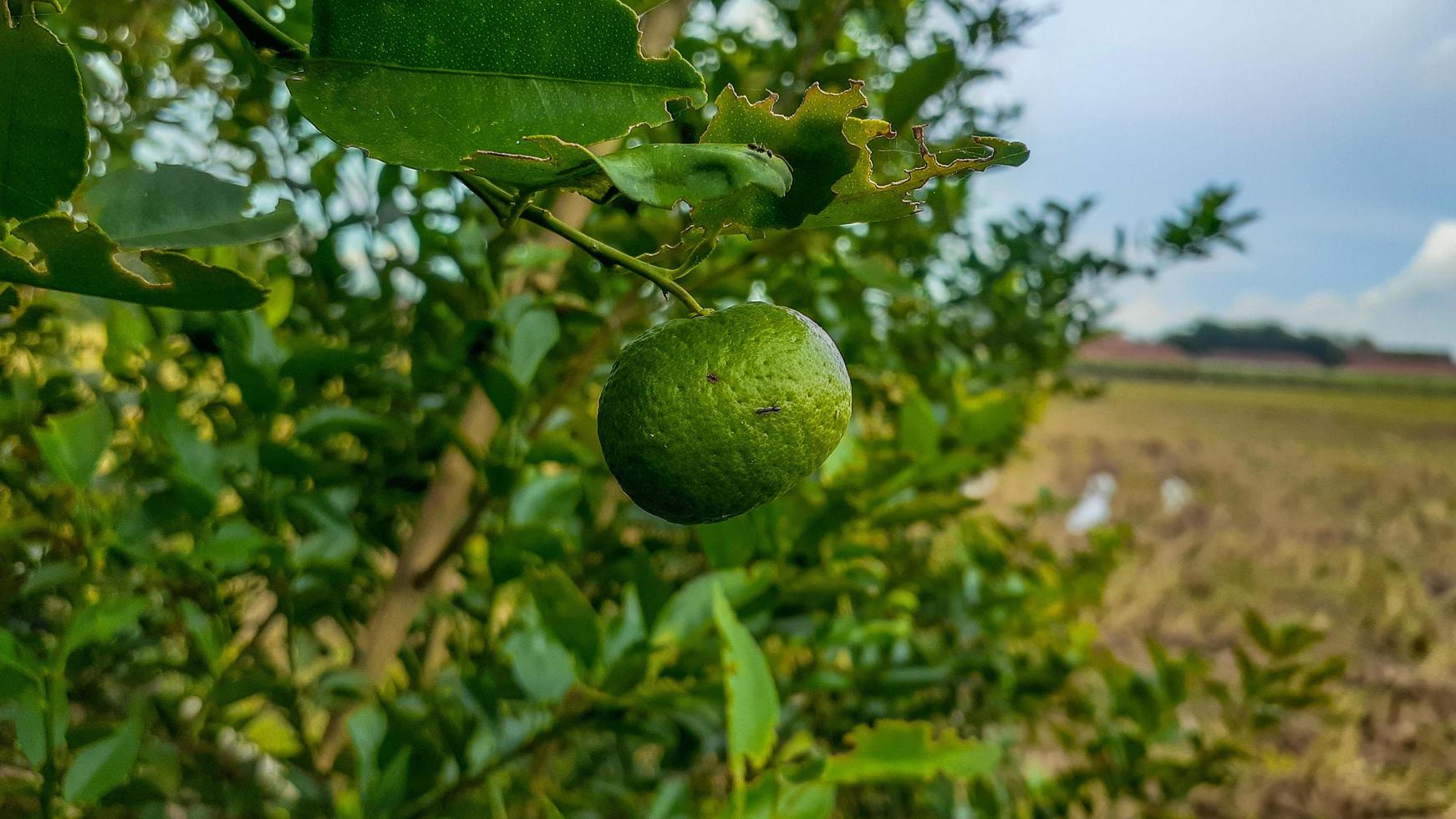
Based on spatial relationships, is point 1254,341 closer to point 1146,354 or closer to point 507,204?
point 1146,354

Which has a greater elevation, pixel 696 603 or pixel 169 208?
pixel 169 208

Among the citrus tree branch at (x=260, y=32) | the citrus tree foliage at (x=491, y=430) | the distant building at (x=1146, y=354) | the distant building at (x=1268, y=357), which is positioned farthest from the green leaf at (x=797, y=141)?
the distant building at (x=1268, y=357)

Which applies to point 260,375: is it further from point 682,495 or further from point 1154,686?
point 1154,686

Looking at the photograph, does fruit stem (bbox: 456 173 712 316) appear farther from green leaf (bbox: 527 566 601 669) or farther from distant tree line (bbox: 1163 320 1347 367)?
distant tree line (bbox: 1163 320 1347 367)

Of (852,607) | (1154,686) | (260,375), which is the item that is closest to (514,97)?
(260,375)

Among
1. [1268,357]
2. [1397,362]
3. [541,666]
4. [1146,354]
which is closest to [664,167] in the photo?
[541,666]

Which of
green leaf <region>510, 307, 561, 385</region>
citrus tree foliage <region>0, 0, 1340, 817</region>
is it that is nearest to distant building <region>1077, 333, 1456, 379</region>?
citrus tree foliage <region>0, 0, 1340, 817</region>
